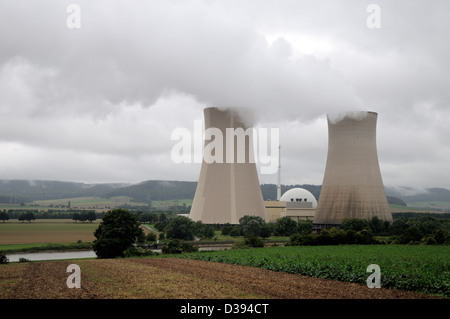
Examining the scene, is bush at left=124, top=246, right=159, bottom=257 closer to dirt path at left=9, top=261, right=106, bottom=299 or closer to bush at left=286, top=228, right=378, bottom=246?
bush at left=286, top=228, right=378, bottom=246

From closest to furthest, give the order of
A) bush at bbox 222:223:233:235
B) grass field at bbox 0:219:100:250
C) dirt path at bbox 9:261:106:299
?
dirt path at bbox 9:261:106:299, grass field at bbox 0:219:100:250, bush at bbox 222:223:233:235

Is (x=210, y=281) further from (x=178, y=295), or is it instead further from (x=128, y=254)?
(x=128, y=254)

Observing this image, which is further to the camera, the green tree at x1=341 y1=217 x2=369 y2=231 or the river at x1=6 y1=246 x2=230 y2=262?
the green tree at x1=341 y1=217 x2=369 y2=231

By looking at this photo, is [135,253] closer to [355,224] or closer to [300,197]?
[355,224]

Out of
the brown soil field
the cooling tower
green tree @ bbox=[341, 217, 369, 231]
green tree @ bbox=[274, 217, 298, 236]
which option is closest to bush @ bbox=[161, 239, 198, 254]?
the brown soil field

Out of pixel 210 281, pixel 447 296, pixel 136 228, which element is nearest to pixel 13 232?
pixel 136 228

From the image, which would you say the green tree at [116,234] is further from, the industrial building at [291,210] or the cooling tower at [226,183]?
the industrial building at [291,210]

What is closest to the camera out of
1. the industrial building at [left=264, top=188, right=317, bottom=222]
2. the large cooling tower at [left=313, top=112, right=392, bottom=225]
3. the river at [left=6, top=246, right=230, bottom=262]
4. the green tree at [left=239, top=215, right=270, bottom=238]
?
the river at [left=6, top=246, right=230, bottom=262]

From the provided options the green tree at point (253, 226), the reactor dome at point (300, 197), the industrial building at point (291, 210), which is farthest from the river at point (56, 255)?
the reactor dome at point (300, 197)
